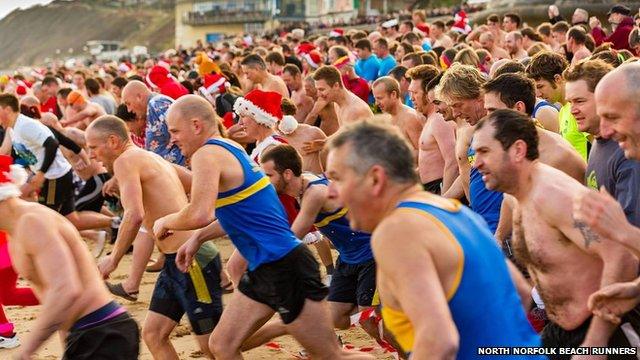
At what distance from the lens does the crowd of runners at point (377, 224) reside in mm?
3098

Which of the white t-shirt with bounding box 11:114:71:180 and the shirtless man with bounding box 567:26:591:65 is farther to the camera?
the white t-shirt with bounding box 11:114:71:180

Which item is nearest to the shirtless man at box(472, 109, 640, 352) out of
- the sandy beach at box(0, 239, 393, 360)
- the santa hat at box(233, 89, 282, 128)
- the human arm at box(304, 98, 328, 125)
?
the sandy beach at box(0, 239, 393, 360)

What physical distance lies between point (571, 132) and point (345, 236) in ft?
5.26

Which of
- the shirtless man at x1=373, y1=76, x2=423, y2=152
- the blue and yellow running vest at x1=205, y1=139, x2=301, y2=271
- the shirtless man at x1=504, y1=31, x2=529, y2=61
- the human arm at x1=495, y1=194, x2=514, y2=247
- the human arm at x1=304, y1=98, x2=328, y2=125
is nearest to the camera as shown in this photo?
the human arm at x1=495, y1=194, x2=514, y2=247

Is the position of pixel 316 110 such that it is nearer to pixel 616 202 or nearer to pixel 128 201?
pixel 128 201

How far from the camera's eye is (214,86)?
496 inches

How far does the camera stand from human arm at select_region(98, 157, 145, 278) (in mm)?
6336

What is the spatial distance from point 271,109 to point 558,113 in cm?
208

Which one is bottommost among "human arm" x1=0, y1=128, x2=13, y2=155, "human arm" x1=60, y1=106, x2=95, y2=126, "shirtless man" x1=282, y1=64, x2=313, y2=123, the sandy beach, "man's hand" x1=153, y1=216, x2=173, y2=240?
the sandy beach

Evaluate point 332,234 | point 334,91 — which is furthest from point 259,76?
point 332,234

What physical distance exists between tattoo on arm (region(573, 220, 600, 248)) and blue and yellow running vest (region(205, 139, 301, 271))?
2125mm

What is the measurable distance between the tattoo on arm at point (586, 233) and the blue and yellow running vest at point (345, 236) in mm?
2696

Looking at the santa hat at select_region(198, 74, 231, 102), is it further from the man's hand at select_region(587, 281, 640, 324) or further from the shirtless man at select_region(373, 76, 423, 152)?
the man's hand at select_region(587, 281, 640, 324)

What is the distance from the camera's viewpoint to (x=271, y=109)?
290 inches
